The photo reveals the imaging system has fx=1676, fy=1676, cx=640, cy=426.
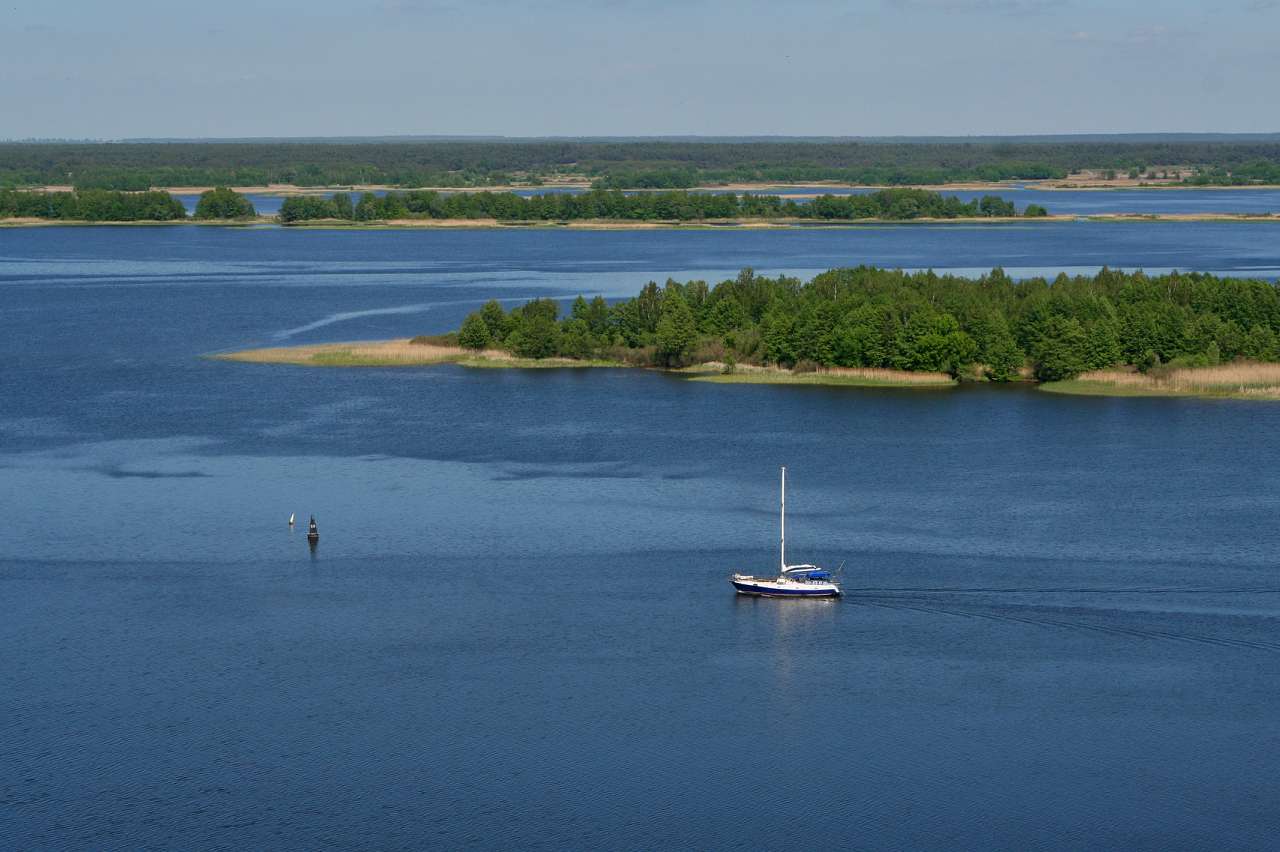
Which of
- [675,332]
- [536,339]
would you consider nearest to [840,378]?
[675,332]

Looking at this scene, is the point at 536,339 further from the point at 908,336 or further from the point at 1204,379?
the point at 1204,379

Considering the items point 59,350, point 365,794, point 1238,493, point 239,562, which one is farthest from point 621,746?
point 59,350

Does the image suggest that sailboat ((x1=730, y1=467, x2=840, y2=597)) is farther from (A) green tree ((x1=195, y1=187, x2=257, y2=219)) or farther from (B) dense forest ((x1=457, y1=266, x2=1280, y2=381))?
(A) green tree ((x1=195, y1=187, x2=257, y2=219))

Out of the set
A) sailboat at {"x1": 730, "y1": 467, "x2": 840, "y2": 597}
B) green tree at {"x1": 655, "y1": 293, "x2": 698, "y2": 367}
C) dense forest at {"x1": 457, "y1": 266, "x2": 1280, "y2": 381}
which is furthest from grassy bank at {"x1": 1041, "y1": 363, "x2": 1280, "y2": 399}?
sailboat at {"x1": 730, "y1": 467, "x2": 840, "y2": 597}

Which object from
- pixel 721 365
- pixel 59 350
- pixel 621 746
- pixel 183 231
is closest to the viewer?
pixel 621 746

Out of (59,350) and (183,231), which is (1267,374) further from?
(183,231)

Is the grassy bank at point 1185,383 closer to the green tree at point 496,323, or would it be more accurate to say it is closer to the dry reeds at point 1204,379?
the dry reeds at point 1204,379

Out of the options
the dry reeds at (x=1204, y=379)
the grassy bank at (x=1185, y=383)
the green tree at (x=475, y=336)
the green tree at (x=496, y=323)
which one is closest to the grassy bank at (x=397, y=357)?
the green tree at (x=475, y=336)
